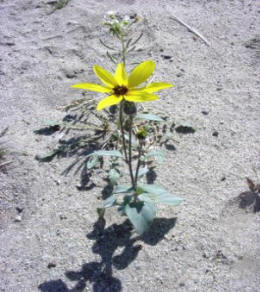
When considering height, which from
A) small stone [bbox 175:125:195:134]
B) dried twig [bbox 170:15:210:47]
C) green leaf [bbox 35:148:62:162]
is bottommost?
green leaf [bbox 35:148:62:162]

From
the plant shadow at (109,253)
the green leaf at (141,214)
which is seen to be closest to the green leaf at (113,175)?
the plant shadow at (109,253)

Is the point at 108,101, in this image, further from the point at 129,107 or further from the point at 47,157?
the point at 47,157

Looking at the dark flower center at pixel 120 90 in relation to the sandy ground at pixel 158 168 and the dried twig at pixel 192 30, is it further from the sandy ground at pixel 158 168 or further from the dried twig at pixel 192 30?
the dried twig at pixel 192 30

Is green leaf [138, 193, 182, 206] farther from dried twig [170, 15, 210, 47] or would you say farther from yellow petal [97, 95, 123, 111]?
dried twig [170, 15, 210, 47]

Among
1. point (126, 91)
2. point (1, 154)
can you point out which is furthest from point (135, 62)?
point (126, 91)

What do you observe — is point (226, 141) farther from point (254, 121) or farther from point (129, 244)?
point (129, 244)

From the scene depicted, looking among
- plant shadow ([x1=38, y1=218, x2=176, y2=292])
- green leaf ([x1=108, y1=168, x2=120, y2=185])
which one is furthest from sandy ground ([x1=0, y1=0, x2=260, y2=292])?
green leaf ([x1=108, y1=168, x2=120, y2=185])
